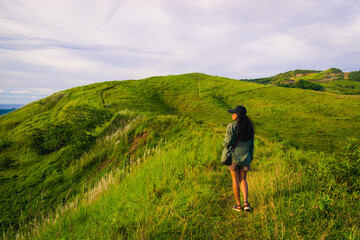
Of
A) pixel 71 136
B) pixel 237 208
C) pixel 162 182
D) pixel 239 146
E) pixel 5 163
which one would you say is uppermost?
pixel 239 146

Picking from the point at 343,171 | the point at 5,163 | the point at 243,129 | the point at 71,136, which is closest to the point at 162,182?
the point at 243,129

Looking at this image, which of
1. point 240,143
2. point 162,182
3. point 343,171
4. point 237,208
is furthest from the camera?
point 162,182

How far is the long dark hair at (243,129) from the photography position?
3.82m

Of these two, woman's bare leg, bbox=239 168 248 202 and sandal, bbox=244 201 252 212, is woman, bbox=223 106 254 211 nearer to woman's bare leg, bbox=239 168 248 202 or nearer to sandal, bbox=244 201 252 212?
woman's bare leg, bbox=239 168 248 202

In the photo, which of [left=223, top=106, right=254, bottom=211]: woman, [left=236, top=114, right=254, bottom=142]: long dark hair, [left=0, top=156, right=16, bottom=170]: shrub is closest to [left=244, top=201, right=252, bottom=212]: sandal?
[left=223, top=106, right=254, bottom=211]: woman

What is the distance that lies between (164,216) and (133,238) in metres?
0.61

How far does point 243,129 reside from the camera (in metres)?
3.82

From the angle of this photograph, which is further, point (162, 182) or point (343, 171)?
point (162, 182)

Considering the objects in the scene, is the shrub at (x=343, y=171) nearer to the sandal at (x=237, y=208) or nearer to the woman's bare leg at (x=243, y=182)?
the woman's bare leg at (x=243, y=182)

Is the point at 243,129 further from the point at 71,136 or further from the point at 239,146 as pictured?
the point at 71,136

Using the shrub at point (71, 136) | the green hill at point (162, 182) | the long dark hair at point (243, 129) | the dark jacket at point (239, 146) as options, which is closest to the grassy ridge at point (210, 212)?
the green hill at point (162, 182)

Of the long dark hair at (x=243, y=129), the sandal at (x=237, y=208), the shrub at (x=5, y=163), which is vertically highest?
the long dark hair at (x=243, y=129)

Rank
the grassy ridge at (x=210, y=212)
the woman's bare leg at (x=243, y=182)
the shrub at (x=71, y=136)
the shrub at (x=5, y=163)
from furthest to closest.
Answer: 1. the shrub at (x=5, y=163)
2. the shrub at (x=71, y=136)
3. the woman's bare leg at (x=243, y=182)
4. the grassy ridge at (x=210, y=212)

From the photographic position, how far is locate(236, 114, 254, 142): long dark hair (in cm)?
382
